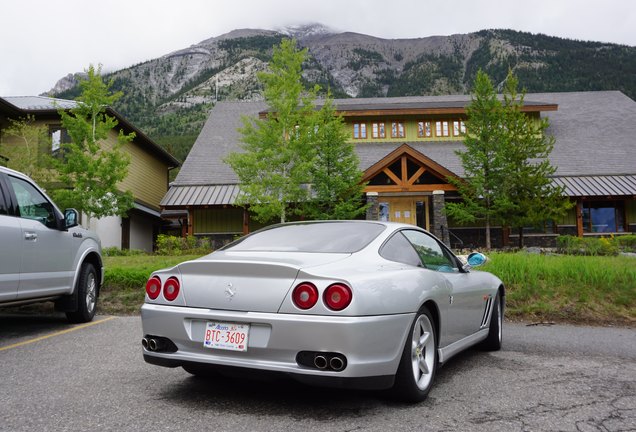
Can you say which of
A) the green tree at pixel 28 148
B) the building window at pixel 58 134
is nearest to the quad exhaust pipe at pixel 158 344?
the green tree at pixel 28 148

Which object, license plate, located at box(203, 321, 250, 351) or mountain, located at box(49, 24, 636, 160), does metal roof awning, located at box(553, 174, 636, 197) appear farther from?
mountain, located at box(49, 24, 636, 160)

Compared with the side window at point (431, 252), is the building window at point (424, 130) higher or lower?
higher

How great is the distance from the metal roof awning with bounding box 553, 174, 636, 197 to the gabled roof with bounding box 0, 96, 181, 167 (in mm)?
20085

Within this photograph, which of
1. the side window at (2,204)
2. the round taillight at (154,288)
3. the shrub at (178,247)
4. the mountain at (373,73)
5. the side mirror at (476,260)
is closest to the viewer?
the round taillight at (154,288)

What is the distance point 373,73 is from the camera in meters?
167

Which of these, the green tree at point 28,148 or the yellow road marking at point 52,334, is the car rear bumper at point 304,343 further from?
the green tree at point 28,148

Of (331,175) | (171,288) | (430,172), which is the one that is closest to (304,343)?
(171,288)

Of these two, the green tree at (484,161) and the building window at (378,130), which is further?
the building window at (378,130)

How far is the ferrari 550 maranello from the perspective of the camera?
315 centimetres

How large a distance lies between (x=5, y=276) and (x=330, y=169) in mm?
14980

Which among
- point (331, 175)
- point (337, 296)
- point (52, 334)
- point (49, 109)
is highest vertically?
point (49, 109)

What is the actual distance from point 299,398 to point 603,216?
989 inches

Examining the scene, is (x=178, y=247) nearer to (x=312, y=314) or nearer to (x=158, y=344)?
(x=158, y=344)

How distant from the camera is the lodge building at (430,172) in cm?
2205
